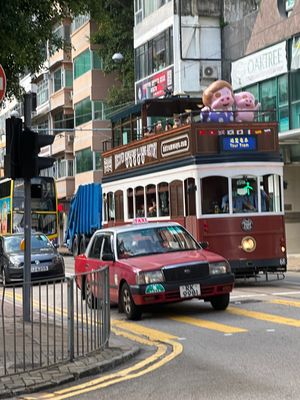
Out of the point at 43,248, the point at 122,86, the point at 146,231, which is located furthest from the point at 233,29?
the point at 146,231

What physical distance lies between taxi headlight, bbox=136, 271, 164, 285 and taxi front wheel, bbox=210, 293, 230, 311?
135cm

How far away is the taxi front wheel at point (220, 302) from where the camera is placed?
40.7ft

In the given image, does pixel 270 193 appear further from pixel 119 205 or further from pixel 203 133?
pixel 119 205

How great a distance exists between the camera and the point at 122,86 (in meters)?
45.8

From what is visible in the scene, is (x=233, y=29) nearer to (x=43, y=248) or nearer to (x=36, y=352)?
(x=43, y=248)

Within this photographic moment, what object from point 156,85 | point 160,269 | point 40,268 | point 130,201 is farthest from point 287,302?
point 156,85

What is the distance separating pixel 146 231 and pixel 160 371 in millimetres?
5489

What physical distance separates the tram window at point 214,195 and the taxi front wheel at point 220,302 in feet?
14.8

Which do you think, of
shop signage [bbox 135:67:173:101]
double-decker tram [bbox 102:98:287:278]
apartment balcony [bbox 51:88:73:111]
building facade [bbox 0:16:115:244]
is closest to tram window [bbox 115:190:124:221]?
double-decker tram [bbox 102:98:287:278]

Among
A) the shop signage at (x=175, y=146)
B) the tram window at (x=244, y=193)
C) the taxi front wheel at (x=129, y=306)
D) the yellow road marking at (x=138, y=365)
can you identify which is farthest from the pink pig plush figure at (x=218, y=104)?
the yellow road marking at (x=138, y=365)

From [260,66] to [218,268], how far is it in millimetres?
18827

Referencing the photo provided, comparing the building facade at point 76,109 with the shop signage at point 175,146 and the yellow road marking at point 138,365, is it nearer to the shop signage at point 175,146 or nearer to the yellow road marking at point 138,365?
the shop signage at point 175,146

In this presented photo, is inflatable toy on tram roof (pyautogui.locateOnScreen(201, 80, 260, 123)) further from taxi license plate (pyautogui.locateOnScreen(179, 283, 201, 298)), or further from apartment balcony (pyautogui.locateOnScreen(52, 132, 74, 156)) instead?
apartment balcony (pyautogui.locateOnScreen(52, 132, 74, 156))

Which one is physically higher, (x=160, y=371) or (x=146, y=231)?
(x=146, y=231)
